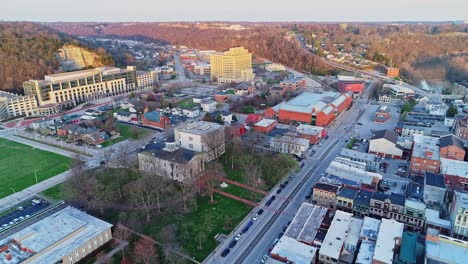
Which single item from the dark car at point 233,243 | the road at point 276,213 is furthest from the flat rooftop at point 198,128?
the dark car at point 233,243

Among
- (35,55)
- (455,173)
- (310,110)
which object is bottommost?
(455,173)

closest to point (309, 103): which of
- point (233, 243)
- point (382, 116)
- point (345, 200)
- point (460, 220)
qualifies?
point (382, 116)

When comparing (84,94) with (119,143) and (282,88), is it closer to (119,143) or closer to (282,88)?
(119,143)

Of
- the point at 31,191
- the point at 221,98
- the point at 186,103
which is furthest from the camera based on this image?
the point at 221,98

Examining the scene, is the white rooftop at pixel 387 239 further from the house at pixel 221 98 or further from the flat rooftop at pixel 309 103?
the house at pixel 221 98

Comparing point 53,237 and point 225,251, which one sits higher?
point 53,237

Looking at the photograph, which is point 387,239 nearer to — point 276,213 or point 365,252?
point 365,252

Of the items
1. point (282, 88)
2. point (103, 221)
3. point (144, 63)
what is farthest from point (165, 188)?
point (144, 63)
